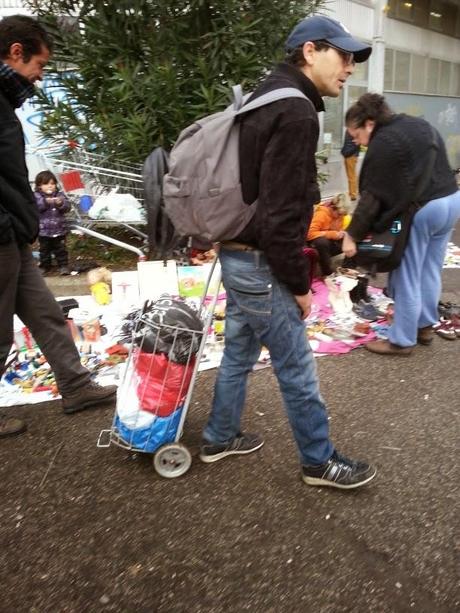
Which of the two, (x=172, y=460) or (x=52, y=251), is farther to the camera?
(x=52, y=251)

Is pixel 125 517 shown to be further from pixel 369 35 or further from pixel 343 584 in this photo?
pixel 369 35

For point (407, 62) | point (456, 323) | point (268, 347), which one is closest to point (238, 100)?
point (268, 347)

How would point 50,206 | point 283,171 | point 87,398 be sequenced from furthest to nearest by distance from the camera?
point 50,206 → point 87,398 → point 283,171

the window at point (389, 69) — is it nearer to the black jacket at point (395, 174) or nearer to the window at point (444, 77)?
the window at point (444, 77)

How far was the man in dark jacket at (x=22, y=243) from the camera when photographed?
2.53m

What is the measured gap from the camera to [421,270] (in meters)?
3.86

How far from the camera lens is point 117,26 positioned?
5.52 meters

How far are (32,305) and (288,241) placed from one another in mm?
1687

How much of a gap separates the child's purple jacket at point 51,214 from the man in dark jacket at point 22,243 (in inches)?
95.2

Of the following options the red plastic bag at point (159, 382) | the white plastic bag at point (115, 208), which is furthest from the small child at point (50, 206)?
the red plastic bag at point (159, 382)

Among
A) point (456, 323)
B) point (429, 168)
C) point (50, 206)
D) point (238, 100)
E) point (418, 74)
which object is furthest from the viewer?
point (418, 74)

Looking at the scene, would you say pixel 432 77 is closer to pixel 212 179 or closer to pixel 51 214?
pixel 51 214

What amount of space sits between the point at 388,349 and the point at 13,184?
2.73 m

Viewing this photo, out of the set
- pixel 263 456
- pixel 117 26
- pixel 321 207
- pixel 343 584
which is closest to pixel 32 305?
pixel 263 456
